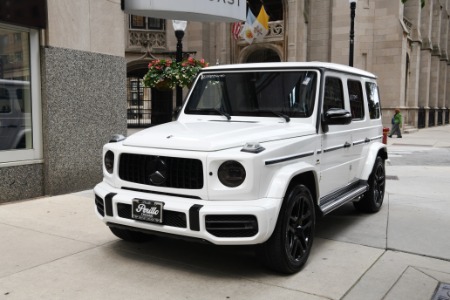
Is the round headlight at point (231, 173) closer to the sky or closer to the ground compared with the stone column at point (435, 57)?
closer to the ground

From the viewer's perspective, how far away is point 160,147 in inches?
169

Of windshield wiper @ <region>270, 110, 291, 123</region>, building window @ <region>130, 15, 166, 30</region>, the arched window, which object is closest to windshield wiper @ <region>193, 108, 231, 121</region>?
windshield wiper @ <region>270, 110, 291, 123</region>

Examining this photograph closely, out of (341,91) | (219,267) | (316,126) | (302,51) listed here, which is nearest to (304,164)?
(316,126)

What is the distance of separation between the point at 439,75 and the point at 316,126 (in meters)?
40.7

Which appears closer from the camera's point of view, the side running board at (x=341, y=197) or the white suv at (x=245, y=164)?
the white suv at (x=245, y=164)

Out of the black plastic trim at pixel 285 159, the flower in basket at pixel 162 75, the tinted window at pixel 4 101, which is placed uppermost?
the flower in basket at pixel 162 75

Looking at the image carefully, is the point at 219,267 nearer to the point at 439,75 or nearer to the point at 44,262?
the point at 44,262

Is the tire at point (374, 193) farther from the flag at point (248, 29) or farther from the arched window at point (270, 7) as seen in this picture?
the arched window at point (270, 7)

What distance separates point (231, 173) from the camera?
4004mm

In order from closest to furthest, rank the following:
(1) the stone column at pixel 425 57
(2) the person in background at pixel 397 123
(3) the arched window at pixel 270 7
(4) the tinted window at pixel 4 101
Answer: (4) the tinted window at pixel 4 101 < (2) the person in background at pixel 397 123 < (3) the arched window at pixel 270 7 < (1) the stone column at pixel 425 57

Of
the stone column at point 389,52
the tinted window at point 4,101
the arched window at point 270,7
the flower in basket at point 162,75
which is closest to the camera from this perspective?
the tinted window at point 4,101

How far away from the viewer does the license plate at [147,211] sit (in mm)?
4139

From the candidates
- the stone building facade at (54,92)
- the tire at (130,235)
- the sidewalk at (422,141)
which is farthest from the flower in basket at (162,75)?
the sidewalk at (422,141)

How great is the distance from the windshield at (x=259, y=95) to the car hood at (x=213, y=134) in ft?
0.89
